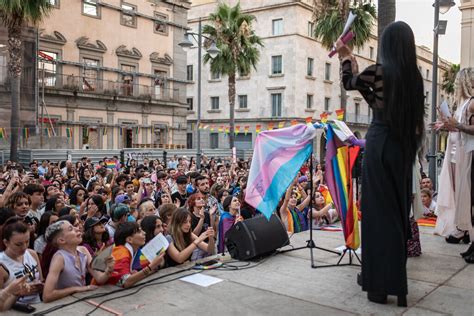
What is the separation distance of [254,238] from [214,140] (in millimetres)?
42034

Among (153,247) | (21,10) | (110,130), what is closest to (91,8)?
(110,130)

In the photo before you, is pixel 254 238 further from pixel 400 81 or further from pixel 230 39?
pixel 230 39

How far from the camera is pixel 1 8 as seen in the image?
714 inches

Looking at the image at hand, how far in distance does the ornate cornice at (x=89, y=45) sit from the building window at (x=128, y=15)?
2578 mm

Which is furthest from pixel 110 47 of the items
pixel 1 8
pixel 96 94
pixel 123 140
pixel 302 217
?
pixel 302 217

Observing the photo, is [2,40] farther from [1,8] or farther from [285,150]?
[285,150]

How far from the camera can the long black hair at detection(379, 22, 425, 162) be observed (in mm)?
3564

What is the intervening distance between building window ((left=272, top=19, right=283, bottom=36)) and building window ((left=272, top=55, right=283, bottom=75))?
7.29 ft

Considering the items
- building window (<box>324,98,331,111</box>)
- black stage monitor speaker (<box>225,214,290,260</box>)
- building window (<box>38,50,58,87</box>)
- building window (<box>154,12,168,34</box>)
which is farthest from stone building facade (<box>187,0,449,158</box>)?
black stage monitor speaker (<box>225,214,290,260</box>)

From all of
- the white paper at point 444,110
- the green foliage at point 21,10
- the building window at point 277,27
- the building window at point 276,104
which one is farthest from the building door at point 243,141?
the white paper at point 444,110

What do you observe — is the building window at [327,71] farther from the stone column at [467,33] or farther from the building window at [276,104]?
the stone column at [467,33]

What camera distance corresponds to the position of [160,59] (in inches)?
1367

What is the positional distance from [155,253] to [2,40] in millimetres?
24789

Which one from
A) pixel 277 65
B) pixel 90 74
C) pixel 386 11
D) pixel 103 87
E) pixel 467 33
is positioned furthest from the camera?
pixel 277 65
